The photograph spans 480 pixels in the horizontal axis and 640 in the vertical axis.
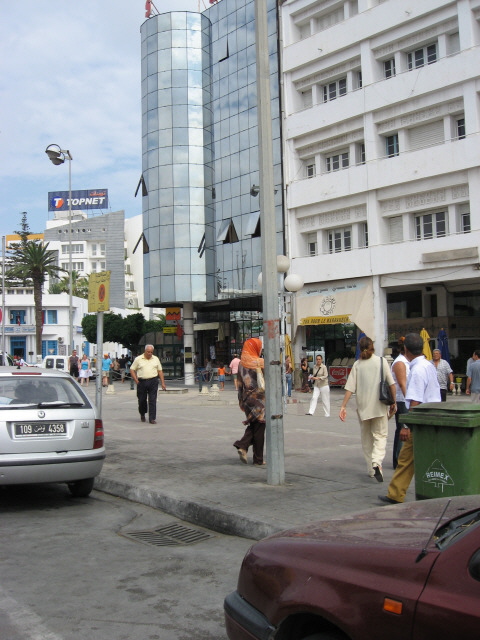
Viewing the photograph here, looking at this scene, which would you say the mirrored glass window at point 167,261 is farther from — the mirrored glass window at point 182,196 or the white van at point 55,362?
the white van at point 55,362

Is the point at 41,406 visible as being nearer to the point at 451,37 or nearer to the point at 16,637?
the point at 16,637

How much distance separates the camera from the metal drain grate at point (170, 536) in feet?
19.8

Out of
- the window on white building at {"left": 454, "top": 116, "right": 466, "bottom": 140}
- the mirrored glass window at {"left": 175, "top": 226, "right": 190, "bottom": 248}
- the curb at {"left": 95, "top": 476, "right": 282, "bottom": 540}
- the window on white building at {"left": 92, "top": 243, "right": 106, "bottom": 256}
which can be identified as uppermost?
the window on white building at {"left": 92, "top": 243, "right": 106, "bottom": 256}

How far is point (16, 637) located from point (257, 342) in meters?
5.73

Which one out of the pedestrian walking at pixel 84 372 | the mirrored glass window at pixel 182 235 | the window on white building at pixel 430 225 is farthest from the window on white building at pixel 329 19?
the pedestrian walking at pixel 84 372

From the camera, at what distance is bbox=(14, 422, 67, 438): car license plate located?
6.99 metres

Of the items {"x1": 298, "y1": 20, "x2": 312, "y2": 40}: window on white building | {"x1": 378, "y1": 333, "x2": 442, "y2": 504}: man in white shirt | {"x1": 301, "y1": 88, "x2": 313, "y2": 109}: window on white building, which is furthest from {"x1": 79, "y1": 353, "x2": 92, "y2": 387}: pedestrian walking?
A: {"x1": 378, "y1": 333, "x2": 442, "y2": 504}: man in white shirt

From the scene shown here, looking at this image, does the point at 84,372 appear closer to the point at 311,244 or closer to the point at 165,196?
the point at 165,196

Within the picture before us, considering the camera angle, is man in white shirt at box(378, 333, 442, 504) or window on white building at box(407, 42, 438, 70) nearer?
man in white shirt at box(378, 333, 442, 504)

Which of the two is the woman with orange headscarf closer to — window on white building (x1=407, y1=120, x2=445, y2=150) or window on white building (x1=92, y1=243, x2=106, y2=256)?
window on white building (x1=407, y1=120, x2=445, y2=150)

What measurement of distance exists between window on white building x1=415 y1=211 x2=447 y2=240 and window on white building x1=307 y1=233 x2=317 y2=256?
5.51 m

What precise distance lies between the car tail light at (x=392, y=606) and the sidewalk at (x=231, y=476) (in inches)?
138

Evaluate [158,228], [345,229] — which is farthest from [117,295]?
[345,229]

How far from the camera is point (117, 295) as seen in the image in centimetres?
10188
